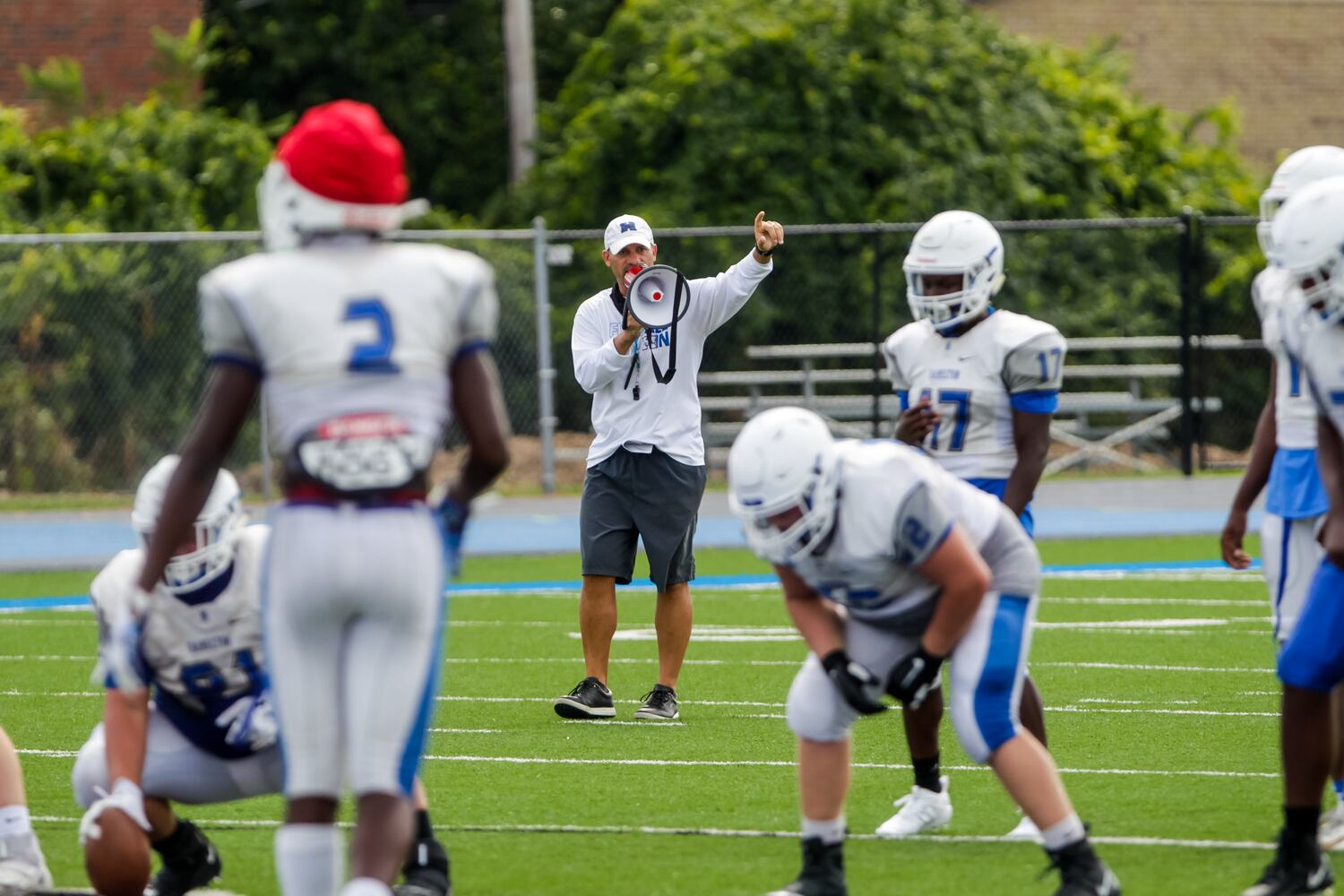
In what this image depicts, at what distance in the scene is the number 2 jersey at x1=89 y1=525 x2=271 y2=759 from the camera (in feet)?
16.6

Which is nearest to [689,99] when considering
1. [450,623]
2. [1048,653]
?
[450,623]

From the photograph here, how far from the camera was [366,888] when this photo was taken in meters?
4.02

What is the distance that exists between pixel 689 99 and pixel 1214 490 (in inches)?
264

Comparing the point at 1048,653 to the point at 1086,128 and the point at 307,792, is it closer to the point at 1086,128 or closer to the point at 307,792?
the point at 307,792

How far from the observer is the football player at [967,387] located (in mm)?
6059

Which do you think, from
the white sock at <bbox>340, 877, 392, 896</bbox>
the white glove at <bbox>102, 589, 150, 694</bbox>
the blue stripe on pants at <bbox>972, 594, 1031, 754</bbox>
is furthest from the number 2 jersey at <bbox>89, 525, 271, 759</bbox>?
the blue stripe on pants at <bbox>972, 594, 1031, 754</bbox>

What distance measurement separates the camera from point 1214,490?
1788 cm

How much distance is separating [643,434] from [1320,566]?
386 cm

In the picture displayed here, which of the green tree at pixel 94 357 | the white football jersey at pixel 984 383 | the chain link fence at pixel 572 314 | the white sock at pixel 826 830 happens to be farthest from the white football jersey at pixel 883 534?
the green tree at pixel 94 357

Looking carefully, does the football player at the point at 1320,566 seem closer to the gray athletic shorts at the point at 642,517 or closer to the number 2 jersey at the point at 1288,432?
the number 2 jersey at the point at 1288,432

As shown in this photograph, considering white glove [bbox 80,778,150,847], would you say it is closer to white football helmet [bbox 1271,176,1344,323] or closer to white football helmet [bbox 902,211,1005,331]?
white football helmet [bbox 902,211,1005,331]

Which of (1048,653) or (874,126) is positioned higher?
(874,126)

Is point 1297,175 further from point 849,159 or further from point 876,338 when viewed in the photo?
point 849,159

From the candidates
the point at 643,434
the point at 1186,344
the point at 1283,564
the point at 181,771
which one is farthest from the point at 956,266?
the point at 1186,344
